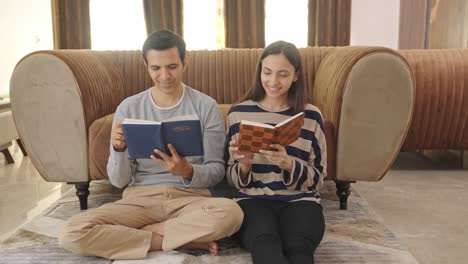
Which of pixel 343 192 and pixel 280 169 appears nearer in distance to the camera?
pixel 280 169

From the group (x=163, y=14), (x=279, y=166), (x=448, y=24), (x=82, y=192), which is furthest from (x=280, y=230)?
(x=163, y=14)

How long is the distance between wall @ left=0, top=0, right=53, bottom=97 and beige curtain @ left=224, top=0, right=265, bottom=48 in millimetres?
1826

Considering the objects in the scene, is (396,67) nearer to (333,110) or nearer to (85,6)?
(333,110)

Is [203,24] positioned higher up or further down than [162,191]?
higher up

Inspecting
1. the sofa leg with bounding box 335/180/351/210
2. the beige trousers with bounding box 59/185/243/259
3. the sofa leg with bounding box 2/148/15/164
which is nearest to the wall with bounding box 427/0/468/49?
the sofa leg with bounding box 335/180/351/210

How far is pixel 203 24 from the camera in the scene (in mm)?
4723

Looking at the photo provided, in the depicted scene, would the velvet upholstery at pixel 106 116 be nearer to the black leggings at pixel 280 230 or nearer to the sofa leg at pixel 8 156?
the black leggings at pixel 280 230

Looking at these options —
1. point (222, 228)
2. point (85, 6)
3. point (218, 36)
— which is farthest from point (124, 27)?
point (222, 228)

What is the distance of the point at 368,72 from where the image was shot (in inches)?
67.3

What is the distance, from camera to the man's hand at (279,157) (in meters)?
1.31

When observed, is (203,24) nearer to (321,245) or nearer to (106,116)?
(106,116)

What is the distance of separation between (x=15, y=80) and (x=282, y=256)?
1.25m

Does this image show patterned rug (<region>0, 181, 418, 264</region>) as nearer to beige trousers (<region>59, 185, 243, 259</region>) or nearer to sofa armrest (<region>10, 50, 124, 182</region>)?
beige trousers (<region>59, 185, 243, 259</region>)

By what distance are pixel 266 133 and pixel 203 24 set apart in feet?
12.1
